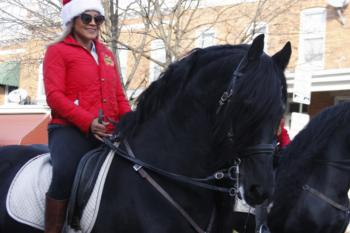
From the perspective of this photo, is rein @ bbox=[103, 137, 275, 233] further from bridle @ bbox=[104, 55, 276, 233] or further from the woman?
the woman

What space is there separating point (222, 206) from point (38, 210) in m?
1.32

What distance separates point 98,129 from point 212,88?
0.84 metres

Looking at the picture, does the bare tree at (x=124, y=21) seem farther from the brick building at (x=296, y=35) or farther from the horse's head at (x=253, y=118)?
the horse's head at (x=253, y=118)

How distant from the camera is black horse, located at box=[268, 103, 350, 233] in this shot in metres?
4.73

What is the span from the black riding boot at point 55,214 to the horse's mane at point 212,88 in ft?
2.07

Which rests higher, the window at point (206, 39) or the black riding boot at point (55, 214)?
the window at point (206, 39)

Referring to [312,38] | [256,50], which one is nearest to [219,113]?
[256,50]

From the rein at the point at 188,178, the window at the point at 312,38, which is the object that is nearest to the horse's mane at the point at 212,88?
the rein at the point at 188,178

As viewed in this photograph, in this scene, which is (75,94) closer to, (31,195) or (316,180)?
(31,195)

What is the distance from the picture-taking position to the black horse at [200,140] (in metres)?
2.87

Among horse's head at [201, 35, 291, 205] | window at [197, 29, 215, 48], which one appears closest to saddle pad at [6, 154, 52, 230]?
horse's head at [201, 35, 291, 205]

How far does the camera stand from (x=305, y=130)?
16.7ft

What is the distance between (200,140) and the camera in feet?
10.5

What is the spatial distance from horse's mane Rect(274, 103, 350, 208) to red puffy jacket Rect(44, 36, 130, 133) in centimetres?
198
